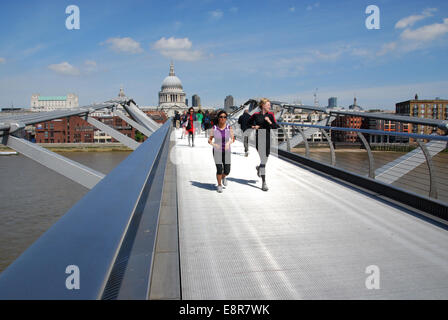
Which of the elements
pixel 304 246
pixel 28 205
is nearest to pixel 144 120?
pixel 28 205

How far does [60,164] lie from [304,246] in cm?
298

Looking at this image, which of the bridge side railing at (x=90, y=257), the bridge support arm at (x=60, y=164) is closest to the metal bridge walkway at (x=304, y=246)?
the bridge side railing at (x=90, y=257)

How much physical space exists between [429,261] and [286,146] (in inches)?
264

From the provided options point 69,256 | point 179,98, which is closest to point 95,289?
point 69,256

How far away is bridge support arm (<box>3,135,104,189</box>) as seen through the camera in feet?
14.1

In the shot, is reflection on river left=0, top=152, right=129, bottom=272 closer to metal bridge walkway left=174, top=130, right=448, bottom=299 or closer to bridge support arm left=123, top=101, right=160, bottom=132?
bridge support arm left=123, top=101, right=160, bottom=132

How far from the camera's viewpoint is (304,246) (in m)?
2.68

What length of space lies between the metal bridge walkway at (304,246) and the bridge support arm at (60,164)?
103 centimetres

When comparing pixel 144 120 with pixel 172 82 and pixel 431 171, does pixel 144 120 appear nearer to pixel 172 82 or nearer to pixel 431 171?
pixel 431 171

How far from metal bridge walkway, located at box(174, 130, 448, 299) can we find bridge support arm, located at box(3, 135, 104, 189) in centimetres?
103
